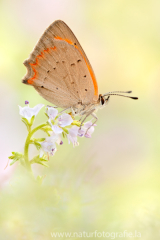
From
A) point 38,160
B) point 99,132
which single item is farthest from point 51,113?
point 99,132

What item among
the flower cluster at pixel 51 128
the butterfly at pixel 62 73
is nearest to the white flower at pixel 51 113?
the flower cluster at pixel 51 128

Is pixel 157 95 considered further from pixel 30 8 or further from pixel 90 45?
pixel 30 8

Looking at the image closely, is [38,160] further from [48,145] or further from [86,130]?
[86,130]

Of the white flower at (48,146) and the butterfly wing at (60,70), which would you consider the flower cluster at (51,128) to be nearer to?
the white flower at (48,146)

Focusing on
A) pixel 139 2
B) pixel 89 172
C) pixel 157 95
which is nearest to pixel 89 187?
pixel 89 172

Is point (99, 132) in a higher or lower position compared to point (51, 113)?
lower

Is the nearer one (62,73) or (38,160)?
(38,160)
